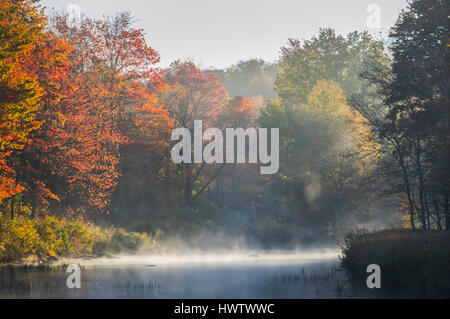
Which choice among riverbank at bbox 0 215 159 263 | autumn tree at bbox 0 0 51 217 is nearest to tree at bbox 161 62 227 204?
riverbank at bbox 0 215 159 263

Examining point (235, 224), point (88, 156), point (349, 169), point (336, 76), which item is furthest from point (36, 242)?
point (336, 76)

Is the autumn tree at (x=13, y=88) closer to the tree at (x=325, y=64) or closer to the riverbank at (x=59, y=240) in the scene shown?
the riverbank at (x=59, y=240)

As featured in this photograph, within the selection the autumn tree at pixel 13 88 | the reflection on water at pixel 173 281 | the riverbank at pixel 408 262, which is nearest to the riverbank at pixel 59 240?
the reflection on water at pixel 173 281

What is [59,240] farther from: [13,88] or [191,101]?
[191,101]

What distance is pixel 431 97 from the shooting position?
29.8 metres

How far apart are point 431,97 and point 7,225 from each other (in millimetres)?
22954

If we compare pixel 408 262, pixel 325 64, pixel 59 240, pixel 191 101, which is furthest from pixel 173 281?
pixel 325 64

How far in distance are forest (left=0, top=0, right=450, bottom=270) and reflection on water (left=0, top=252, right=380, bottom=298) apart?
4416 mm

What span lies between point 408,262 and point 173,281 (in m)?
10.2

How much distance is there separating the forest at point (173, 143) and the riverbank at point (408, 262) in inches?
126

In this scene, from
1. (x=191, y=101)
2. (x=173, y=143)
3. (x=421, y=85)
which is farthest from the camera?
(x=191, y=101)

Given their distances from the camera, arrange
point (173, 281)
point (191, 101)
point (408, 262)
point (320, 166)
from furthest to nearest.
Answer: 1. point (320, 166)
2. point (191, 101)
3. point (173, 281)
4. point (408, 262)

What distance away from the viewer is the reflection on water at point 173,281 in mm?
20828

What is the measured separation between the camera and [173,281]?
999 inches
